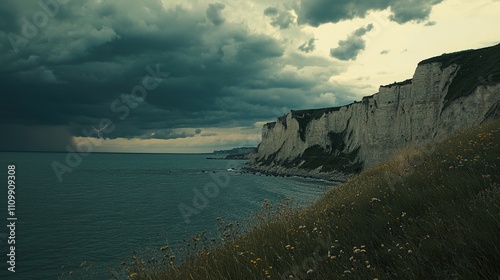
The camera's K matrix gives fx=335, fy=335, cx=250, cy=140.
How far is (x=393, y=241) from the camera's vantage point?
428 centimetres

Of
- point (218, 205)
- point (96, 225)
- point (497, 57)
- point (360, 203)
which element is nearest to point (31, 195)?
point (96, 225)

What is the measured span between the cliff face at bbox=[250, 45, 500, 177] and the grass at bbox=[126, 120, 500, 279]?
66.0ft

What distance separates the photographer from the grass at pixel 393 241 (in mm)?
3555

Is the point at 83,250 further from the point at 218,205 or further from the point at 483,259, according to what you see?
the point at 483,259

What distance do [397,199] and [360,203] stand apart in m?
1.01

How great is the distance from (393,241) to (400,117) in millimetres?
87509

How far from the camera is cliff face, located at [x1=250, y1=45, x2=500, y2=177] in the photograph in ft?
199

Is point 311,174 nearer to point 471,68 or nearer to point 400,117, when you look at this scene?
point 400,117

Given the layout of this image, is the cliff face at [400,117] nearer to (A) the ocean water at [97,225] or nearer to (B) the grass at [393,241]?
(B) the grass at [393,241]

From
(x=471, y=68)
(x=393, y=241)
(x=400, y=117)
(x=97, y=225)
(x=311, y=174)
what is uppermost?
(x=471, y=68)

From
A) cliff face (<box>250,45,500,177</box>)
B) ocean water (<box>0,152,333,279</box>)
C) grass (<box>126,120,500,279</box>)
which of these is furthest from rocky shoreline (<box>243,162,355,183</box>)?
grass (<box>126,120,500,279</box>)

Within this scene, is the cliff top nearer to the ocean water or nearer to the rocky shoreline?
the rocky shoreline

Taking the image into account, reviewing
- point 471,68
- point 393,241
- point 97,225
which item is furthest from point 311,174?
point 393,241

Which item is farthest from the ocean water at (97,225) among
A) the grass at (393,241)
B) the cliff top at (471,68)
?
the cliff top at (471,68)
